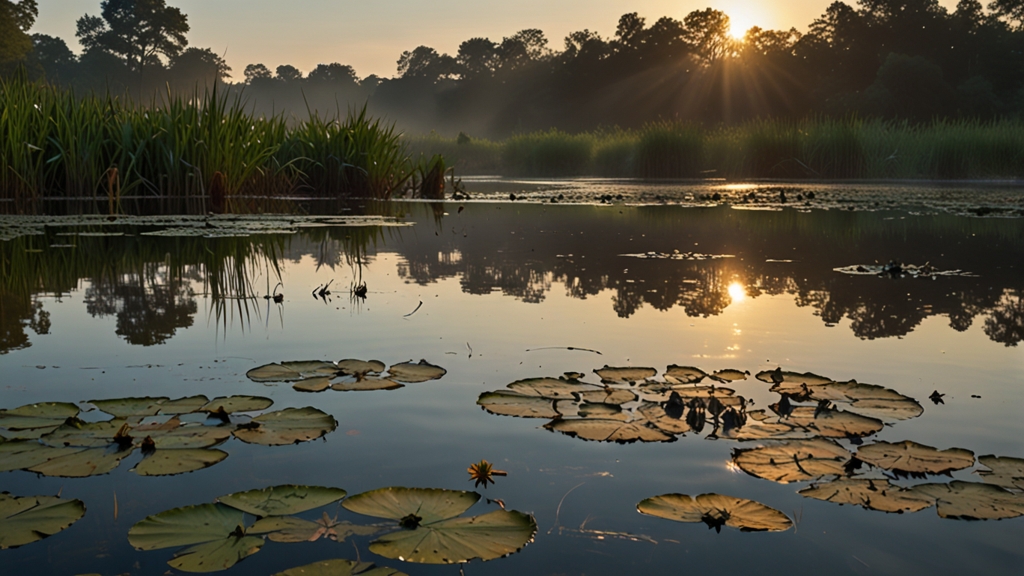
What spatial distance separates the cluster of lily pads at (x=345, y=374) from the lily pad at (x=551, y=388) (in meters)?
0.29

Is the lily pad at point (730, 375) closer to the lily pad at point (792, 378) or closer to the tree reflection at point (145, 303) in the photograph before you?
the lily pad at point (792, 378)

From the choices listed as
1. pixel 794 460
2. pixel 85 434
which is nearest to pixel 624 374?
pixel 794 460

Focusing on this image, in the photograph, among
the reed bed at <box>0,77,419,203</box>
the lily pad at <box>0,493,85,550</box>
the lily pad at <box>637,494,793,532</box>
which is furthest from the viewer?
the reed bed at <box>0,77,419,203</box>

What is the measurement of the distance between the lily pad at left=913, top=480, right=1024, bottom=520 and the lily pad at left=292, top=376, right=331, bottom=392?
154 centimetres

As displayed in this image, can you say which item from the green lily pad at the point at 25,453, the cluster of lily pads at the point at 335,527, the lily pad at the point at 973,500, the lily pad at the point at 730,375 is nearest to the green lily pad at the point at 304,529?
the cluster of lily pads at the point at 335,527

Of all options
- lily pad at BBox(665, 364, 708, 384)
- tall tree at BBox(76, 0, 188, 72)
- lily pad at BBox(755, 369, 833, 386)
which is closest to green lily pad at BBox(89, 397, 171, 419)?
lily pad at BBox(665, 364, 708, 384)

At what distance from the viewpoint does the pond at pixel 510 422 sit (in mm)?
1461

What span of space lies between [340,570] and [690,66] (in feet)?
195

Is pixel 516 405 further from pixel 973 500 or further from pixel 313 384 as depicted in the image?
pixel 973 500

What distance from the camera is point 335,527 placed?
4.94 feet

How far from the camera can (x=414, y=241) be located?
21.9 feet

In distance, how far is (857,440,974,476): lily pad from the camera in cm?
182

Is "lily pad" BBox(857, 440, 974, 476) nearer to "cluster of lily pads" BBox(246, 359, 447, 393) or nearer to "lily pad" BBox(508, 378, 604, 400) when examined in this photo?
"lily pad" BBox(508, 378, 604, 400)

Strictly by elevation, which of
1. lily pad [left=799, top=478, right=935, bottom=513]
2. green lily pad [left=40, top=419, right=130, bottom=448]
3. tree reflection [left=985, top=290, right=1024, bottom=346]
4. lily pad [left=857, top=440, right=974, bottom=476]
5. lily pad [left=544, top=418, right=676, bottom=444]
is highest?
tree reflection [left=985, top=290, right=1024, bottom=346]
